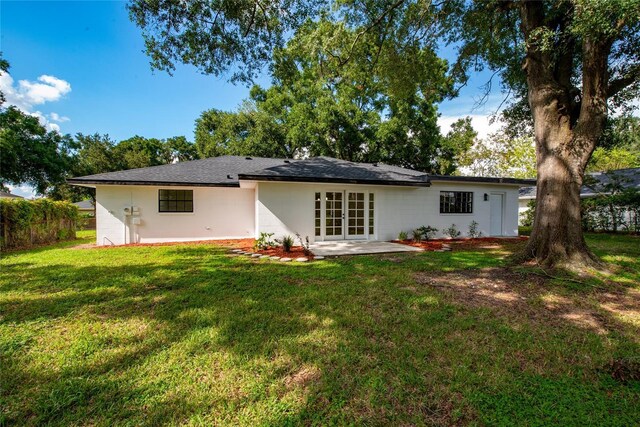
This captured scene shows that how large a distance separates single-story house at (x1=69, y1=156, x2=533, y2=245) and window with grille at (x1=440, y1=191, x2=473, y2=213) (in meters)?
0.04

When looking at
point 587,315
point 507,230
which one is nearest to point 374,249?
point 587,315

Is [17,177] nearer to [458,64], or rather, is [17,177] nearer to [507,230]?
[458,64]

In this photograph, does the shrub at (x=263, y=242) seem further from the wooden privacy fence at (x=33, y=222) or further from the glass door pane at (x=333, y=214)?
the wooden privacy fence at (x=33, y=222)

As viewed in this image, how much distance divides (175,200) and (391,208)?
896cm

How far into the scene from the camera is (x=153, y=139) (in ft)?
122

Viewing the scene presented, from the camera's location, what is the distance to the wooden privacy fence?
30.3 feet

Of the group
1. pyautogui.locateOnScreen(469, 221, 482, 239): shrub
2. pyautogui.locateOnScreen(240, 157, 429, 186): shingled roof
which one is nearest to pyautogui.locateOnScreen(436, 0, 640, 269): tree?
pyautogui.locateOnScreen(240, 157, 429, 186): shingled roof

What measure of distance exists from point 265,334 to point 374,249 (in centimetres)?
590

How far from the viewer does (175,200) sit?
11.3 m

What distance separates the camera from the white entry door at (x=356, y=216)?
1034 centimetres

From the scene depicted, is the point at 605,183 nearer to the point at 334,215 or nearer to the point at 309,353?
the point at 334,215

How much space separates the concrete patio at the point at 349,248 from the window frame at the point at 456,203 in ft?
12.8

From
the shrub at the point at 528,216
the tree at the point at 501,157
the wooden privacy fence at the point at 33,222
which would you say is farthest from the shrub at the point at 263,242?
the tree at the point at 501,157

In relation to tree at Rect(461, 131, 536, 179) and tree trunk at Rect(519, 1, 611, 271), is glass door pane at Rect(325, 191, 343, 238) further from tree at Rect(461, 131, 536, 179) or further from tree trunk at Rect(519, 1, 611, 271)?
tree at Rect(461, 131, 536, 179)
